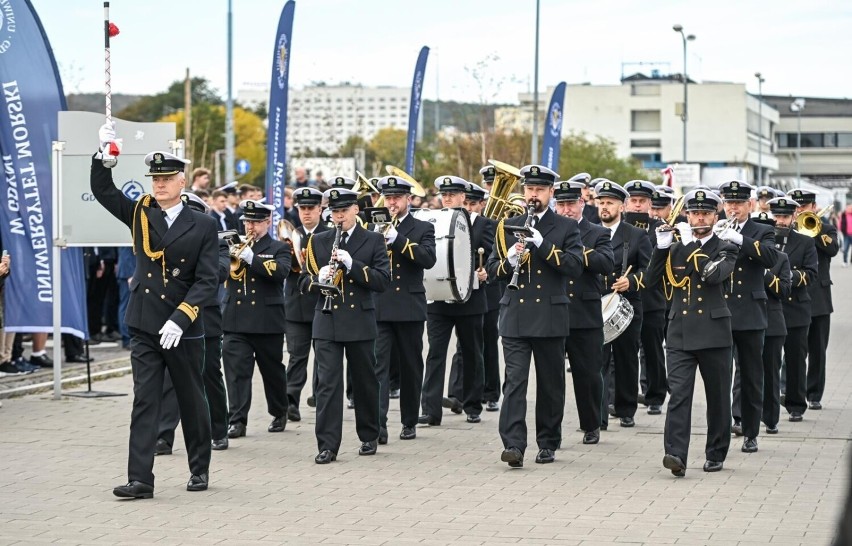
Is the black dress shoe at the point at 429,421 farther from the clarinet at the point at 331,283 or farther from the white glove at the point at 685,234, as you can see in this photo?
the white glove at the point at 685,234

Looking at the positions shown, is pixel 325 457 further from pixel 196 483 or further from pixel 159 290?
pixel 159 290

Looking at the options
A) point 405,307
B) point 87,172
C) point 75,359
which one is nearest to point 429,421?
point 405,307

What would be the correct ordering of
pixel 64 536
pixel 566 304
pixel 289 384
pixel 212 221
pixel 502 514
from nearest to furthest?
pixel 64 536 < pixel 502 514 < pixel 212 221 < pixel 566 304 < pixel 289 384

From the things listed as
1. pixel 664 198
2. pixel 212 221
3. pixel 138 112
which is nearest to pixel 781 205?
pixel 664 198

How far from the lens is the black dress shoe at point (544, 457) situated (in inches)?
434

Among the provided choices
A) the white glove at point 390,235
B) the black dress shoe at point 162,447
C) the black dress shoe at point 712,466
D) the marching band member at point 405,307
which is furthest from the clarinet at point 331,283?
the black dress shoe at point 712,466

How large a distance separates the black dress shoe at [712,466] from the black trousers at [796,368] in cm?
297

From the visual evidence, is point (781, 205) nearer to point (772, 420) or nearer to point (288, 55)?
point (772, 420)

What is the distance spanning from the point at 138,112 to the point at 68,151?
103 meters

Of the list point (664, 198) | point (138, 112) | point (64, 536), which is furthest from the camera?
point (138, 112)

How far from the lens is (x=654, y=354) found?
13891mm

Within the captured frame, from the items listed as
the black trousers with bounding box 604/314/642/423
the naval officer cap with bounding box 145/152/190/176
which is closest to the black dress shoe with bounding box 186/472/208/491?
the naval officer cap with bounding box 145/152/190/176

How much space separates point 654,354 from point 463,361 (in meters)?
1.79

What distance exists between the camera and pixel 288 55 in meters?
20.5
